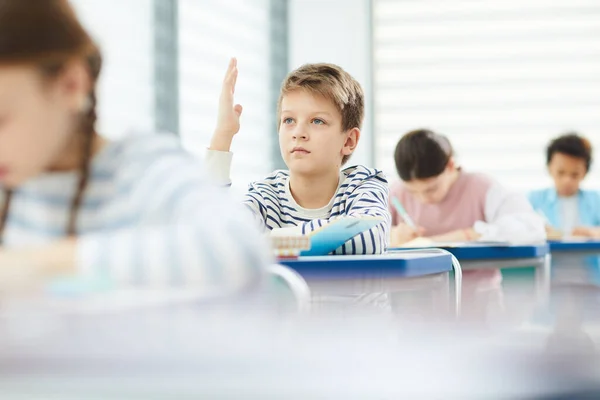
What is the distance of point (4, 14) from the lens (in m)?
0.20

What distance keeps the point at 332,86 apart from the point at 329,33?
2.74m

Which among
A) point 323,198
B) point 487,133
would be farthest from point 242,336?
point 487,133

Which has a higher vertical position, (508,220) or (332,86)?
(332,86)

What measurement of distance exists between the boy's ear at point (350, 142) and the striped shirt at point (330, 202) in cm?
2

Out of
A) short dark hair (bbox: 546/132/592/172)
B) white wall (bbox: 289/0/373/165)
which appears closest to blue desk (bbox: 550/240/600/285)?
short dark hair (bbox: 546/132/592/172)

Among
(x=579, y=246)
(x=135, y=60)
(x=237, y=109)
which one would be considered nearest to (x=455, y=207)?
(x=579, y=246)

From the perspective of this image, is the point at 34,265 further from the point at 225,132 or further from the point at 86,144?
the point at 225,132

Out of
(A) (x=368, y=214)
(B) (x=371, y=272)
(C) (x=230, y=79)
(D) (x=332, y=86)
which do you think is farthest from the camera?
(D) (x=332, y=86)

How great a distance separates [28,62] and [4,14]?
0.5 inches

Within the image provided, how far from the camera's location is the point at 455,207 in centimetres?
197

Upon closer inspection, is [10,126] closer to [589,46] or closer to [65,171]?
[65,171]

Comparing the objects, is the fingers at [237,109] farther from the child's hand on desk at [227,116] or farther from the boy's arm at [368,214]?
the boy's arm at [368,214]

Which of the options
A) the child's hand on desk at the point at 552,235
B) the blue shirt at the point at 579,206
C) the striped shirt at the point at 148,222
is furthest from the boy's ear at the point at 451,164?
the striped shirt at the point at 148,222

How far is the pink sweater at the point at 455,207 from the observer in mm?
1952
